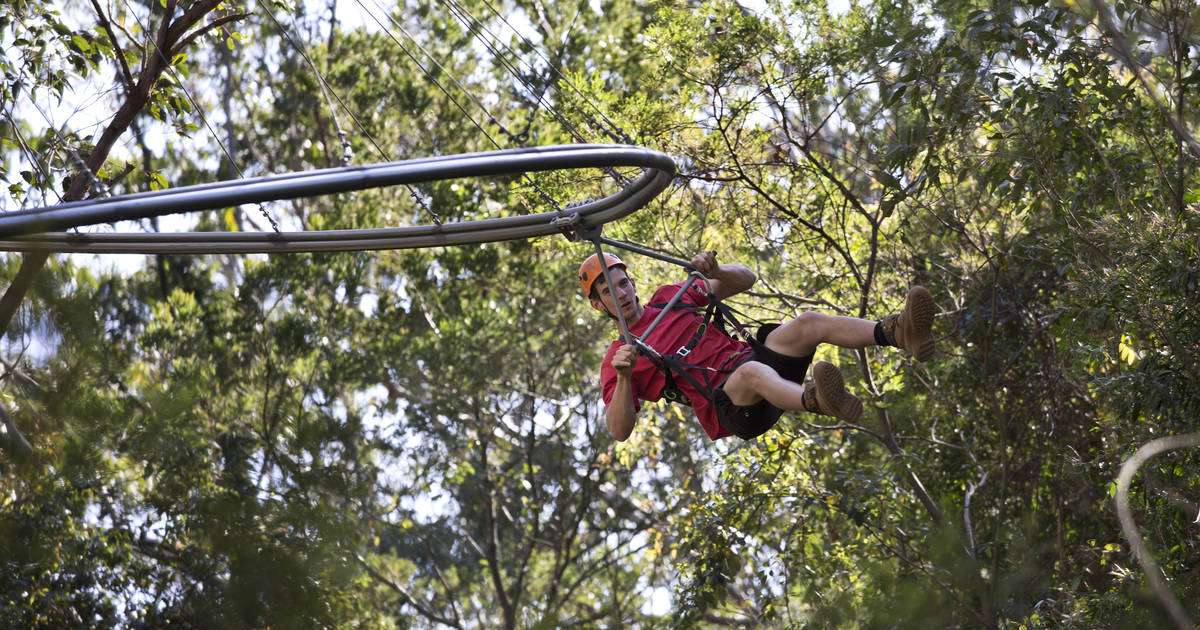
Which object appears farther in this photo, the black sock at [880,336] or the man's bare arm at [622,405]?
the man's bare arm at [622,405]

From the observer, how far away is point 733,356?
3.86 m

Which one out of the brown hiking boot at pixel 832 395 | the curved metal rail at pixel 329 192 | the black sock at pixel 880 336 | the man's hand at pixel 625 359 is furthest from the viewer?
the man's hand at pixel 625 359

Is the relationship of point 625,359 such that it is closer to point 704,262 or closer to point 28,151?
point 704,262

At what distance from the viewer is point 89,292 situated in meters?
2.65

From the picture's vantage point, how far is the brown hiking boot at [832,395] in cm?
320

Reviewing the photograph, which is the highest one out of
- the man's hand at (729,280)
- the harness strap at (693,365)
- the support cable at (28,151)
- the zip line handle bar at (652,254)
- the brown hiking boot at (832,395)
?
the support cable at (28,151)

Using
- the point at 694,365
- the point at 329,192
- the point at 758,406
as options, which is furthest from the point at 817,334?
the point at 329,192

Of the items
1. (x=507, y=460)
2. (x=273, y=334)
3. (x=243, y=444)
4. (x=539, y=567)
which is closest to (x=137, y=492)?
(x=243, y=444)

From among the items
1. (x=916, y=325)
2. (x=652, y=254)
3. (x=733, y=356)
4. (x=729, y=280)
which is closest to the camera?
(x=916, y=325)

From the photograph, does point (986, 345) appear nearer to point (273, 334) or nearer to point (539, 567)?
point (273, 334)

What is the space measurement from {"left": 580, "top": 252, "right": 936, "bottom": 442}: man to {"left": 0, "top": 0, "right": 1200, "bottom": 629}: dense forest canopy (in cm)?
59

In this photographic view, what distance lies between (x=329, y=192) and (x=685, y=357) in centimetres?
148

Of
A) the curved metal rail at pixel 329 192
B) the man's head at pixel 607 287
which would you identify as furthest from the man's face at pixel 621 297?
the curved metal rail at pixel 329 192

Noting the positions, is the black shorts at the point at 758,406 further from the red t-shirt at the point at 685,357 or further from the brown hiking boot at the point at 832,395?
the brown hiking boot at the point at 832,395
